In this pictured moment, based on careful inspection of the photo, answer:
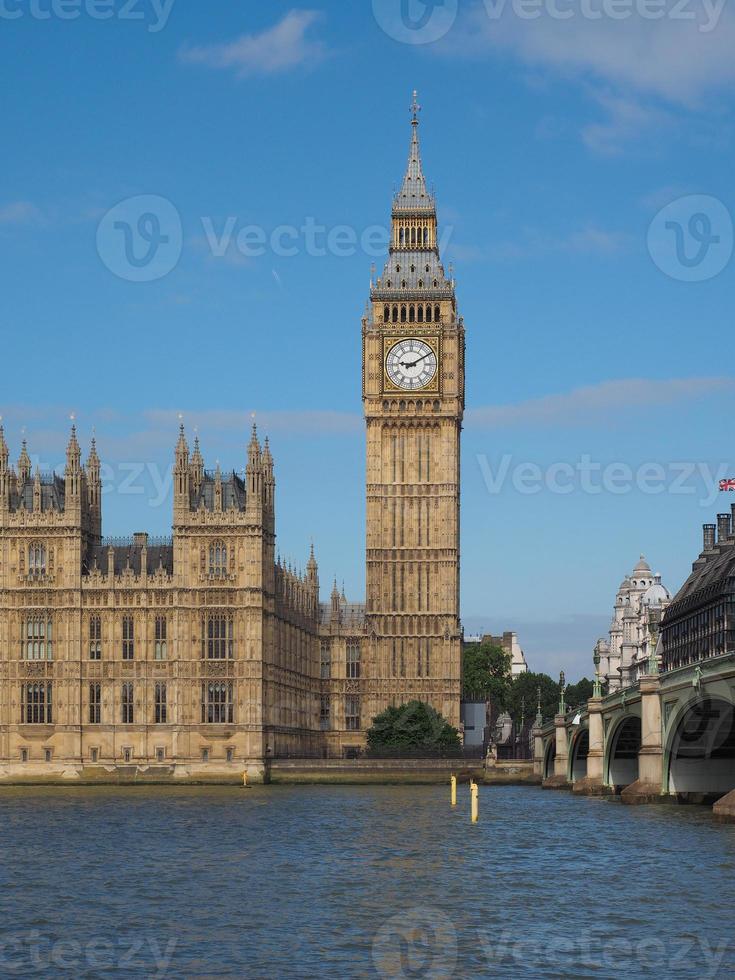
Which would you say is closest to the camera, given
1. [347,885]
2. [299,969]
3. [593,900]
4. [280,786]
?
[299,969]

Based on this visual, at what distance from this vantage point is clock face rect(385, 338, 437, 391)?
153750 mm

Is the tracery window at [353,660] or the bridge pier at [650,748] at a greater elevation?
the tracery window at [353,660]

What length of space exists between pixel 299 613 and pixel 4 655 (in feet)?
85.1

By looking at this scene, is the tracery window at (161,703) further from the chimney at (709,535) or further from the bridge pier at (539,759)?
the chimney at (709,535)

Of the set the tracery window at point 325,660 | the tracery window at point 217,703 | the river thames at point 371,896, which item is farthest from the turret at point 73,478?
the river thames at point 371,896

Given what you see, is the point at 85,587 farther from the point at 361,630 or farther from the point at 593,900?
the point at 593,900

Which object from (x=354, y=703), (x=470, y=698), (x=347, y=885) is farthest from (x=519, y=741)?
(x=347, y=885)

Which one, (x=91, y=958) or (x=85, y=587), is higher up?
(x=85, y=587)

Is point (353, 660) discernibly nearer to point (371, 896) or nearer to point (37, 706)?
point (37, 706)

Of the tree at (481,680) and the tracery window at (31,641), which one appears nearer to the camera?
the tracery window at (31,641)

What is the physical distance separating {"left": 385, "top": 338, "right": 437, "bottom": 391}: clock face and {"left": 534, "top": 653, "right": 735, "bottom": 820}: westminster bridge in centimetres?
5585

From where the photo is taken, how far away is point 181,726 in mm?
128250

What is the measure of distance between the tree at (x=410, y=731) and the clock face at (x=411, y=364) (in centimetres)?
2711

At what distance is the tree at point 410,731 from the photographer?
464ft
